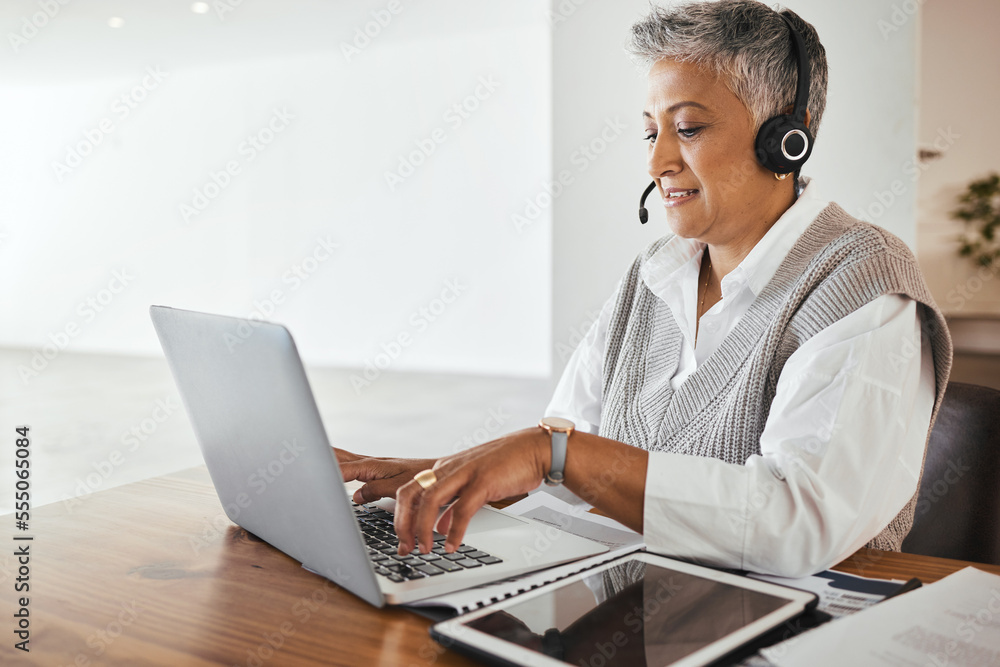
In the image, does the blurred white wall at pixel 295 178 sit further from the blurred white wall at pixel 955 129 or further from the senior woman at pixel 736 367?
the senior woman at pixel 736 367

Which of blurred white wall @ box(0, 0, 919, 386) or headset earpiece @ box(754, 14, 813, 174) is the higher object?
blurred white wall @ box(0, 0, 919, 386)

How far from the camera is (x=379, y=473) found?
3.10ft

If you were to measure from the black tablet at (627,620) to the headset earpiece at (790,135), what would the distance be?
24.8 inches

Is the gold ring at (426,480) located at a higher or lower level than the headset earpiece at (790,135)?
lower

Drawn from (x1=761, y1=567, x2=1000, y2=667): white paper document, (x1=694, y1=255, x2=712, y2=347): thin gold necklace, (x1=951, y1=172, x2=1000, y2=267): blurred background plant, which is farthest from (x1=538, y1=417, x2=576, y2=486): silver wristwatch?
(x1=951, y1=172, x2=1000, y2=267): blurred background plant

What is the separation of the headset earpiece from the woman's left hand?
1.90 ft

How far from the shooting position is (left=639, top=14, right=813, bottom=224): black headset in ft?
3.59

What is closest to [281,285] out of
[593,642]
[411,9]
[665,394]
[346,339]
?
[346,339]

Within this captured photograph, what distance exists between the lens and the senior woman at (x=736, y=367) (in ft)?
2.54

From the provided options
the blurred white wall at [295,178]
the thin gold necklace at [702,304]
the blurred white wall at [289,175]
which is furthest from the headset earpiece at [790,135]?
the blurred white wall at [289,175]

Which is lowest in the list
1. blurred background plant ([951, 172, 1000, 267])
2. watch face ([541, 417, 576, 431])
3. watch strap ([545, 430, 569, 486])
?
watch strap ([545, 430, 569, 486])

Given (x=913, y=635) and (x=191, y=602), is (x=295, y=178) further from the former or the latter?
(x=913, y=635)

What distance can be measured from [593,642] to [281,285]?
7.60 m

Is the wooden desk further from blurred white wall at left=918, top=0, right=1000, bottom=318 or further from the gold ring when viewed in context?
blurred white wall at left=918, top=0, right=1000, bottom=318
